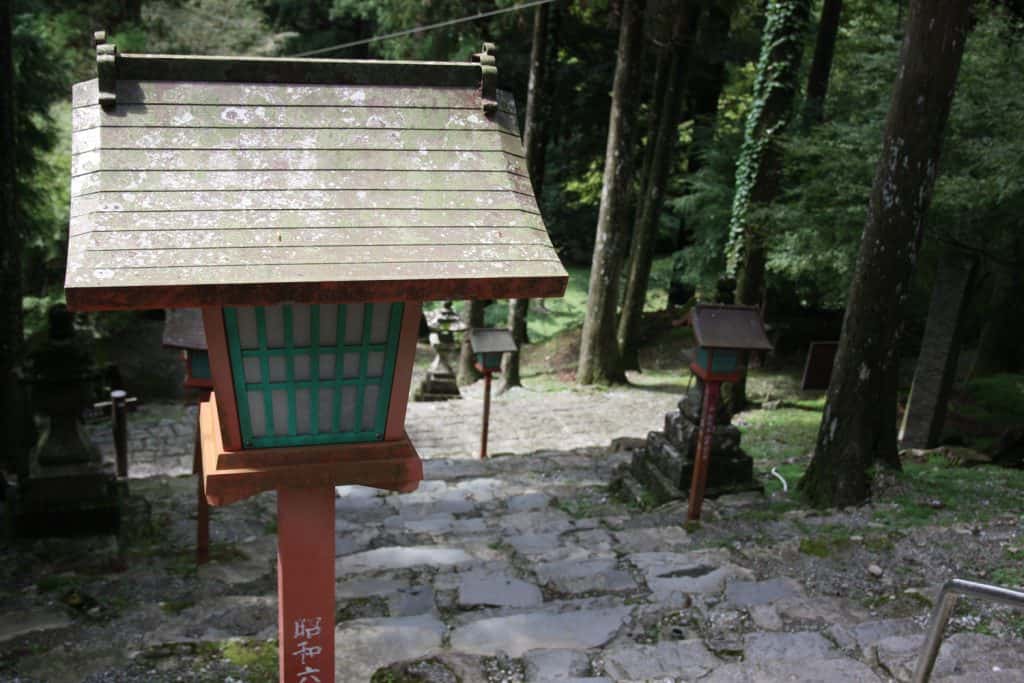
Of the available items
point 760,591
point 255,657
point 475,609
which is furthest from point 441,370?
point 255,657

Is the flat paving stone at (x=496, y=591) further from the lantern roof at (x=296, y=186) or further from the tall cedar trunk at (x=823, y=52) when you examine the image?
the tall cedar trunk at (x=823, y=52)

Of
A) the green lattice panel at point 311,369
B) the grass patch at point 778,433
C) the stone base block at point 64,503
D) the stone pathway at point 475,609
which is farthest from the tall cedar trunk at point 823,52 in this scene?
the green lattice panel at point 311,369

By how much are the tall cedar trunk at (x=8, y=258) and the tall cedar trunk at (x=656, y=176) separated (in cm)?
988

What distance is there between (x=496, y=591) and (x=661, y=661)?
1422mm

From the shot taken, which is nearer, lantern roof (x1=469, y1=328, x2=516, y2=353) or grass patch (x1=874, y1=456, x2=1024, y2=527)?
grass patch (x1=874, y1=456, x2=1024, y2=527)

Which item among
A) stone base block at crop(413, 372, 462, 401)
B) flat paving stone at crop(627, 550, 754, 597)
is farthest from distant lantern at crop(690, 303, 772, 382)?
stone base block at crop(413, 372, 462, 401)

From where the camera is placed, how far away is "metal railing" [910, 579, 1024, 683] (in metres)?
3.04

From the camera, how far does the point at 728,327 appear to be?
6949 millimetres

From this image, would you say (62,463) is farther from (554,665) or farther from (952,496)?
(952,496)

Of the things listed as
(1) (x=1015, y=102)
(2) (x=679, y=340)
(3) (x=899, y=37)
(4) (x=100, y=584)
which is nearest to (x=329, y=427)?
(4) (x=100, y=584)

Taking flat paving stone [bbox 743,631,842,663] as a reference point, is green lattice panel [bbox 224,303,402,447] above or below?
above

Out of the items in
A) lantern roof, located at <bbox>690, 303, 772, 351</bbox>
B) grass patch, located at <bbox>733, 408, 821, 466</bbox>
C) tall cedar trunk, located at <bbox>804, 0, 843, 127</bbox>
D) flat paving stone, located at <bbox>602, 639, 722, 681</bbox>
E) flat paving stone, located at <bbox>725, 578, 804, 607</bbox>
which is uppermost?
tall cedar trunk, located at <bbox>804, 0, 843, 127</bbox>

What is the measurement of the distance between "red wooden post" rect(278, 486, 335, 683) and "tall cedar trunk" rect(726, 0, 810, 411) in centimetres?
883

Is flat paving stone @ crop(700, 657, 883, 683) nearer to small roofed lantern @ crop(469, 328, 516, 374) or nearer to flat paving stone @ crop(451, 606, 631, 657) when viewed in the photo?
flat paving stone @ crop(451, 606, 631, 657)
